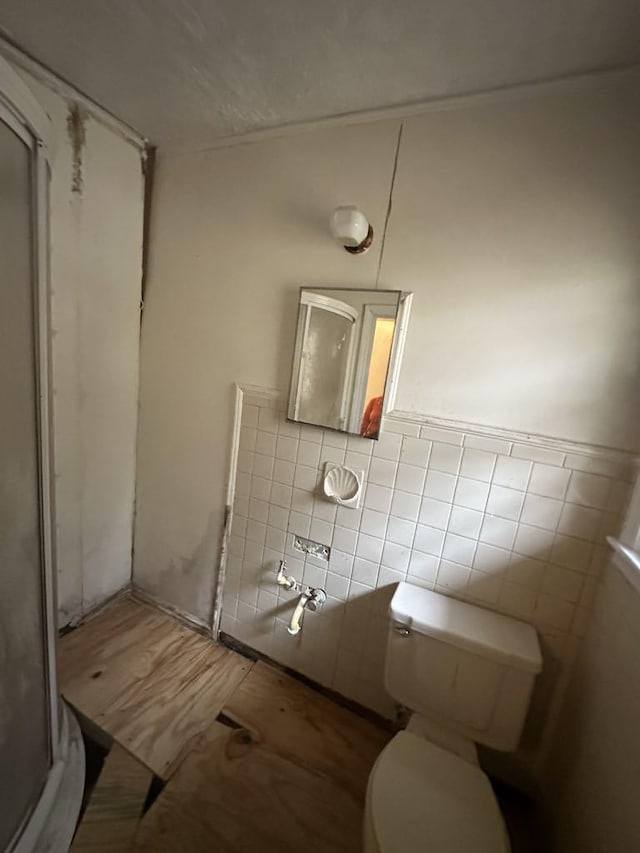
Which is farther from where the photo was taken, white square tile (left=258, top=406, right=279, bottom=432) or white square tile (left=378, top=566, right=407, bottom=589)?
white square tile (left=258, top=406, right=279, bottom=432)

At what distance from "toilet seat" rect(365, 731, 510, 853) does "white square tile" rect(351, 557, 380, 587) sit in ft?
1.48

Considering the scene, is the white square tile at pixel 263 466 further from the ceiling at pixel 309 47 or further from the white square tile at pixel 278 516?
the ceiling at pixel 309 47

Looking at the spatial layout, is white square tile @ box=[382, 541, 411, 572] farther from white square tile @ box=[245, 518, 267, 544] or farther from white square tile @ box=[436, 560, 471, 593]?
white square tile @ box=[245, 518, 267, 544]

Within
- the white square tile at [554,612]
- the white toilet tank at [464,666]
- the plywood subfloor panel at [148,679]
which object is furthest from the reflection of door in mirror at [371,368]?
the plywood subfloor panel at [148,679]

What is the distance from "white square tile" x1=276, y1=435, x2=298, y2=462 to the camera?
1355 millimetres

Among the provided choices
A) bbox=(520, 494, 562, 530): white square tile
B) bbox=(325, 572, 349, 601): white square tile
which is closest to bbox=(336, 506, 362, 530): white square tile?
bbox=(325, 572, 349, 601): white square tile

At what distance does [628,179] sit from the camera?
0.89 metres

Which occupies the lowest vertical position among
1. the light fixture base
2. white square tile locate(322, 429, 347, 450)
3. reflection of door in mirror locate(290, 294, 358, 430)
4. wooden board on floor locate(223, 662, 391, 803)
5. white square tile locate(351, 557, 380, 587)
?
wooden board on floor locate(223, 662, 391, 803)

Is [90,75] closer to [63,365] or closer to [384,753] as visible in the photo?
[63,365]

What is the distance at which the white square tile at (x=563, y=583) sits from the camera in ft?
3.36

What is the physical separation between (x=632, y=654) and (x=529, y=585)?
1.00 ft

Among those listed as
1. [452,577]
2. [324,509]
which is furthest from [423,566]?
[324,509]

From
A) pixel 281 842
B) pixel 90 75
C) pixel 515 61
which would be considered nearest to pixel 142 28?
pixel 90 75

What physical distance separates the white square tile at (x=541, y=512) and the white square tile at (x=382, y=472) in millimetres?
412
